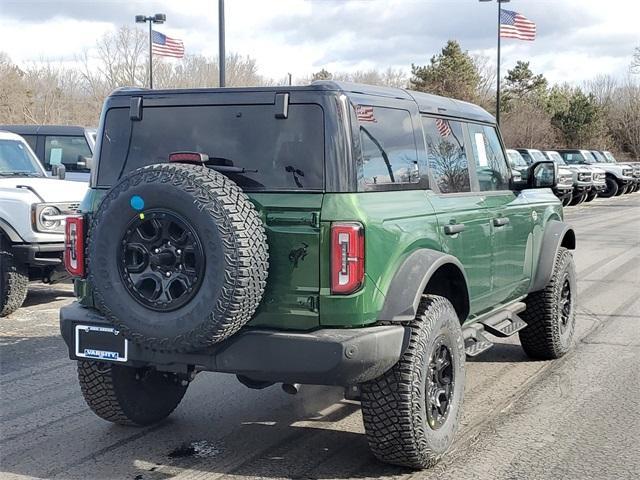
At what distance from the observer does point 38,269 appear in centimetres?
892

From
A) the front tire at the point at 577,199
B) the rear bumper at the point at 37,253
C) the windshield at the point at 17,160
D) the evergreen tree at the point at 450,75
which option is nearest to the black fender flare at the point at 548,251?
the rear bumper at the point at 37,253

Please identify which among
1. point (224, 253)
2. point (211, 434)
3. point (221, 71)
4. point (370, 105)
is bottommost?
point (211, 434)

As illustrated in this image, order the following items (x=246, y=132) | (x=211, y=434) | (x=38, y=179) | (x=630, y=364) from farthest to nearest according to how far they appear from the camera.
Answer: (x=38, y=179) → (x=630, y=364) → (x=211, y=434) → (x=246, y=132)

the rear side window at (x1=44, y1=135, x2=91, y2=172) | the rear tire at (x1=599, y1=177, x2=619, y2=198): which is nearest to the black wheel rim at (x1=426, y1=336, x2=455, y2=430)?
the rear side window at (x1=44, y1=135, x2=91, y2=172)

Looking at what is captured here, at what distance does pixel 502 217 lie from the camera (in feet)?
18.4

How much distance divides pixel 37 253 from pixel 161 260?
4958mm

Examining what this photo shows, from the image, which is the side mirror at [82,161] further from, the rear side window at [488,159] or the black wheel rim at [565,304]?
the black wheel rim at [565,304]

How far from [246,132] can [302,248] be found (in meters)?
0.75

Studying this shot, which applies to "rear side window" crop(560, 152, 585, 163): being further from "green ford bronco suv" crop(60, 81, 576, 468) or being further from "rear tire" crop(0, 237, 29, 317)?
"green ford bronco suv" crop(60, 81, 576, 468)

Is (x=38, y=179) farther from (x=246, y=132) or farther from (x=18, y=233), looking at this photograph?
(x=246, y=132)

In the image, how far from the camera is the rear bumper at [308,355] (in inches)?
150

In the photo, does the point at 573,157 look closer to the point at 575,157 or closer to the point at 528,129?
the point at 575,157

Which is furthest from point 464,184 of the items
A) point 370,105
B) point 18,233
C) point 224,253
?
point 18,233

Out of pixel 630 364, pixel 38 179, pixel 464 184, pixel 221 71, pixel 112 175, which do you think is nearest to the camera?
pixel 112 175
